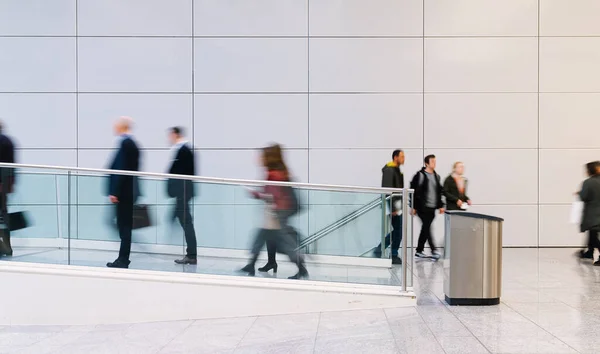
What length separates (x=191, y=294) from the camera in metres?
7.26

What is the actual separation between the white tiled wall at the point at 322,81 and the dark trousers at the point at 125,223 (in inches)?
212

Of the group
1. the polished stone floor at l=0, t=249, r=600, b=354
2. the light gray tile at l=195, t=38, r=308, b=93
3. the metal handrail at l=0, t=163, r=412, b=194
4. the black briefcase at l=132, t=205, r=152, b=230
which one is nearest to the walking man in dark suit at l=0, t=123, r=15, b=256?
the metal handrail at l=0, t=163, r=412, b=194

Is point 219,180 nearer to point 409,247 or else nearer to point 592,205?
point 409,247

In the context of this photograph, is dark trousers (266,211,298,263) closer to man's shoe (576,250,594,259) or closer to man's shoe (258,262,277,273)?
man's shoe (258,262,277,273)

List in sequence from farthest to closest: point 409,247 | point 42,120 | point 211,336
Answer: point 42,120, point 409,247, point 211,336

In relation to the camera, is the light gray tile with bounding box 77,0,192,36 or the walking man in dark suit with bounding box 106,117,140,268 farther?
the light gray tile with bounding box 77,0,192,36

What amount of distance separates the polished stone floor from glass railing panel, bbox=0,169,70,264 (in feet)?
3.00

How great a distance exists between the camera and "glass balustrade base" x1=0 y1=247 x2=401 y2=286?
737cm

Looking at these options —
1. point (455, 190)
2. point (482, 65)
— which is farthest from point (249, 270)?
point (482, 65)

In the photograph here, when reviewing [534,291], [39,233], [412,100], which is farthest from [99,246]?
[412,100]

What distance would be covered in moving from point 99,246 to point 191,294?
129 cm

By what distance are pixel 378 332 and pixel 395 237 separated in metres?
1.61

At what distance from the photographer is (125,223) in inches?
291

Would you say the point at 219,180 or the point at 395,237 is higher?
the point at 219,180
